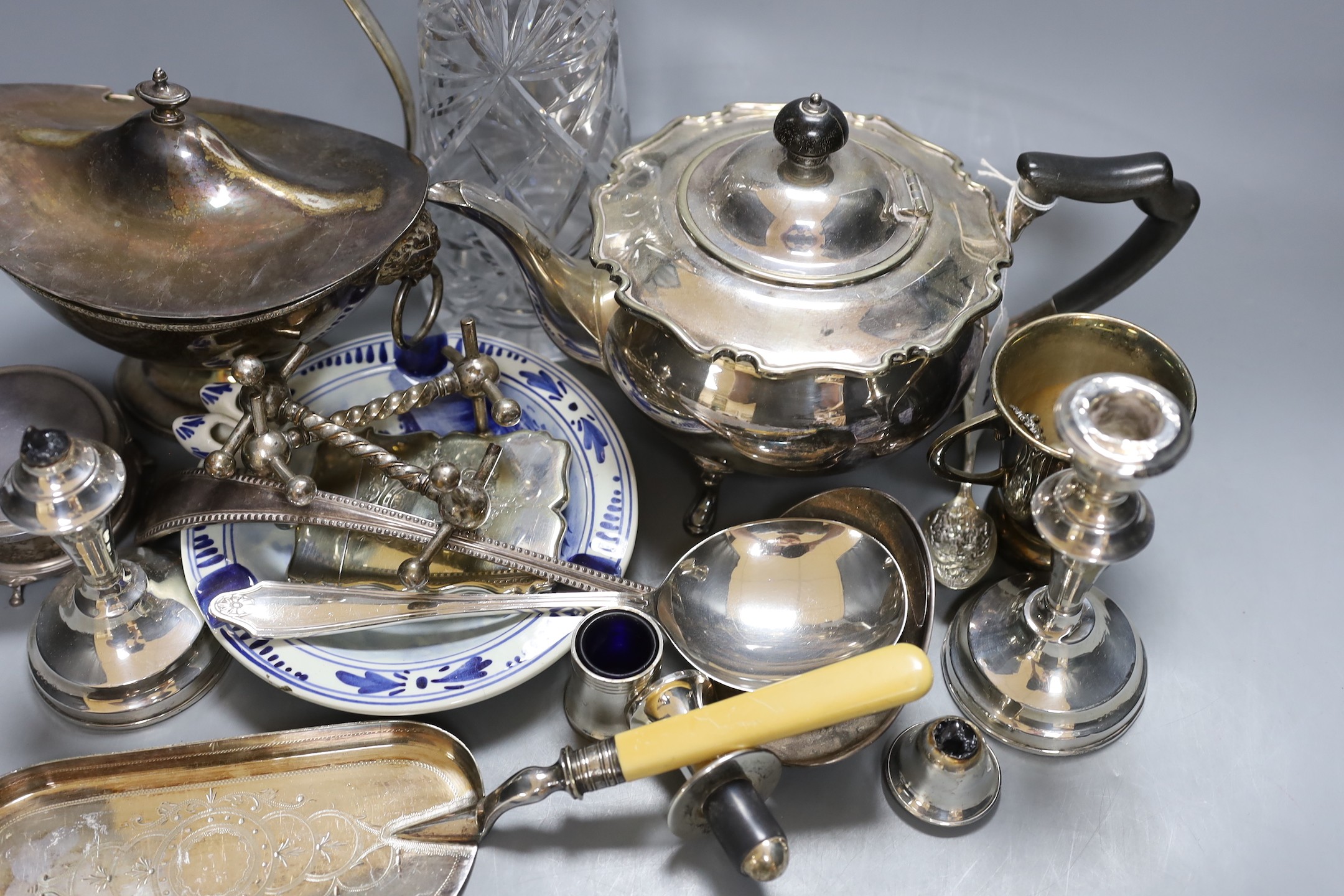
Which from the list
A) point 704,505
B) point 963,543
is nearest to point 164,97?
point 704,505

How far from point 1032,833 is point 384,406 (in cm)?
63

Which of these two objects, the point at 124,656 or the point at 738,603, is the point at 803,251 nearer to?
the point at 738,603

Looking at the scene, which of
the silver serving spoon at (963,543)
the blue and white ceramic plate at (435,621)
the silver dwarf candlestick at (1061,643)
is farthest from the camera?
the silver serving spoon at (963,543)

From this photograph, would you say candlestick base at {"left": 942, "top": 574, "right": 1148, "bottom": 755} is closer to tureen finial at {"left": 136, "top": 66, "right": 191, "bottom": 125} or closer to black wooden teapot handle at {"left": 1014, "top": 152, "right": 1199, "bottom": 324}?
black wooden teapot handle at {"left": 1014, "top": 152, "right": 1199, "bottom": 324}

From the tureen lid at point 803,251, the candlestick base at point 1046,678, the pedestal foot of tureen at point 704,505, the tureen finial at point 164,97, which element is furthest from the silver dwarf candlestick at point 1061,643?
the tureen finial at point 164,97

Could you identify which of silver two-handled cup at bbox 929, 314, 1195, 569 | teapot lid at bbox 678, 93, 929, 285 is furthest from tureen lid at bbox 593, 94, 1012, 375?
silver two-handled cup at bbox 929, 314, 1195, 569

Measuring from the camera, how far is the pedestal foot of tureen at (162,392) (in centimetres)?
105

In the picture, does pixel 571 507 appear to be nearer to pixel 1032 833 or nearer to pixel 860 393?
pixel 860 393

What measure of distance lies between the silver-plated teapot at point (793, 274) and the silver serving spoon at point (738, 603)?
72 millimetres

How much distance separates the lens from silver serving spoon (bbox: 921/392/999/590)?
0.95m

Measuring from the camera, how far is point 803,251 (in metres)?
0.80

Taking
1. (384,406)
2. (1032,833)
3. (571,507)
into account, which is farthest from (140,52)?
(1032,833)

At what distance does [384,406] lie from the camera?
914mm

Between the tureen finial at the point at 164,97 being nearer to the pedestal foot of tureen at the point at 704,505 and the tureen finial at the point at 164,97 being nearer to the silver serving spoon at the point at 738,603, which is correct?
the silver serving spoon at the point at 738,603
